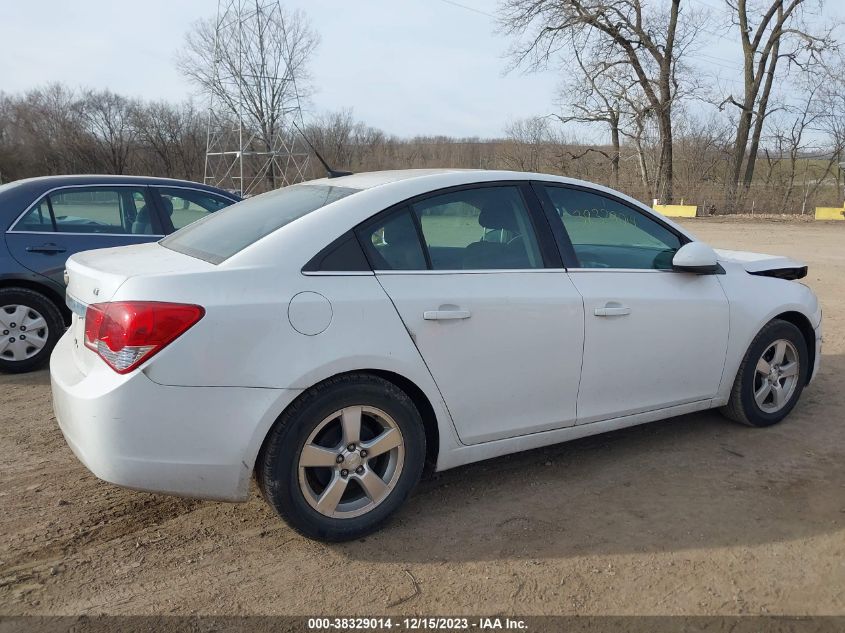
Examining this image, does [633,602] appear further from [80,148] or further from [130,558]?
[80,148]

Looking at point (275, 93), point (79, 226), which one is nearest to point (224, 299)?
point (79, 226)

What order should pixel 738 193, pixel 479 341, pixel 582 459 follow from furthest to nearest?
pixel 738 193, pixel 582 459, pixel 479 341

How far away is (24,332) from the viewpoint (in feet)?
18.4

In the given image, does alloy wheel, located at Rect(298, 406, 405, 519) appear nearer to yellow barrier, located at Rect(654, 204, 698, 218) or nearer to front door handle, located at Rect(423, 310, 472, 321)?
front door handle, located at Rect(423, 310, 472, 321)

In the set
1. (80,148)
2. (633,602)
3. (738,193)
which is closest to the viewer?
(633,602)

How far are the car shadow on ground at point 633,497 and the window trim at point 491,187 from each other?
1142 mm

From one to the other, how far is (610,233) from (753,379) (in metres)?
1.38

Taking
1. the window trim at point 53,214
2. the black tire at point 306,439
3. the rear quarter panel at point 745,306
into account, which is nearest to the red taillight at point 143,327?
the black tire at point 306,439

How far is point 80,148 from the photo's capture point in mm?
51688

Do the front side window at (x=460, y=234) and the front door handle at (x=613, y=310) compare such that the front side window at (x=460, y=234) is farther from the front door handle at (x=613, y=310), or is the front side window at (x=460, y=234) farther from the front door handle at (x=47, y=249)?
the front door handle at (x=47, y=249)

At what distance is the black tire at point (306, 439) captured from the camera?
274 cm

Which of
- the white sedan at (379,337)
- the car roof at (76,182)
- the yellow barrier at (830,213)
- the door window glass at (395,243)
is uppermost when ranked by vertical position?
the yellow barrier at (830,213)

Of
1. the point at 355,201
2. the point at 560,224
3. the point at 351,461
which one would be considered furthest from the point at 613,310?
the point at 351,461

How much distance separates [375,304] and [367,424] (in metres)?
0.53
